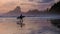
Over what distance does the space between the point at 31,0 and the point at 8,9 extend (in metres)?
0.33

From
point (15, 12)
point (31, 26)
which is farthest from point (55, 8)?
point (15, 12)

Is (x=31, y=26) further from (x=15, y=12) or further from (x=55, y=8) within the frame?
(x=55, y=8)

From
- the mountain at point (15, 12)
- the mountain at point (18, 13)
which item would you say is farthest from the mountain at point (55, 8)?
the mountain at point (15, 12)

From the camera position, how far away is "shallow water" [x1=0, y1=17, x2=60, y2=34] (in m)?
2.44

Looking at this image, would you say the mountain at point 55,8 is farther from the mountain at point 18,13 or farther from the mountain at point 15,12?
the mountain at point 15,12

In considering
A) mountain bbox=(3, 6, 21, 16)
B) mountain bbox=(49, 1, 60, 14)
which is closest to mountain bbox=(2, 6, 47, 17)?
mountain bbox=(3, 6, 21, 16)

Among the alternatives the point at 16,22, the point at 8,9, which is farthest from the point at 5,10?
the point at 16,22

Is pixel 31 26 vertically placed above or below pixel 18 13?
below

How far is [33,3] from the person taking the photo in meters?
2.48

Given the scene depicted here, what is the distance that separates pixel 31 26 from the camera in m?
2.45

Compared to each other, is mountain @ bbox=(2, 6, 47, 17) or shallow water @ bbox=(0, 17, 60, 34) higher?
mountain @ bbox=(2, 6, 47, 17)

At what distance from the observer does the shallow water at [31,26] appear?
2.44 meters

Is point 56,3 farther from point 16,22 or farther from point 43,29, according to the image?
point 16,22

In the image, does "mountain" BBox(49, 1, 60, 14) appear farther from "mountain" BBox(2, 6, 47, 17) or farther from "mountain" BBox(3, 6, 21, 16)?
"mountain" BBox(3, 6, 21, 16)
